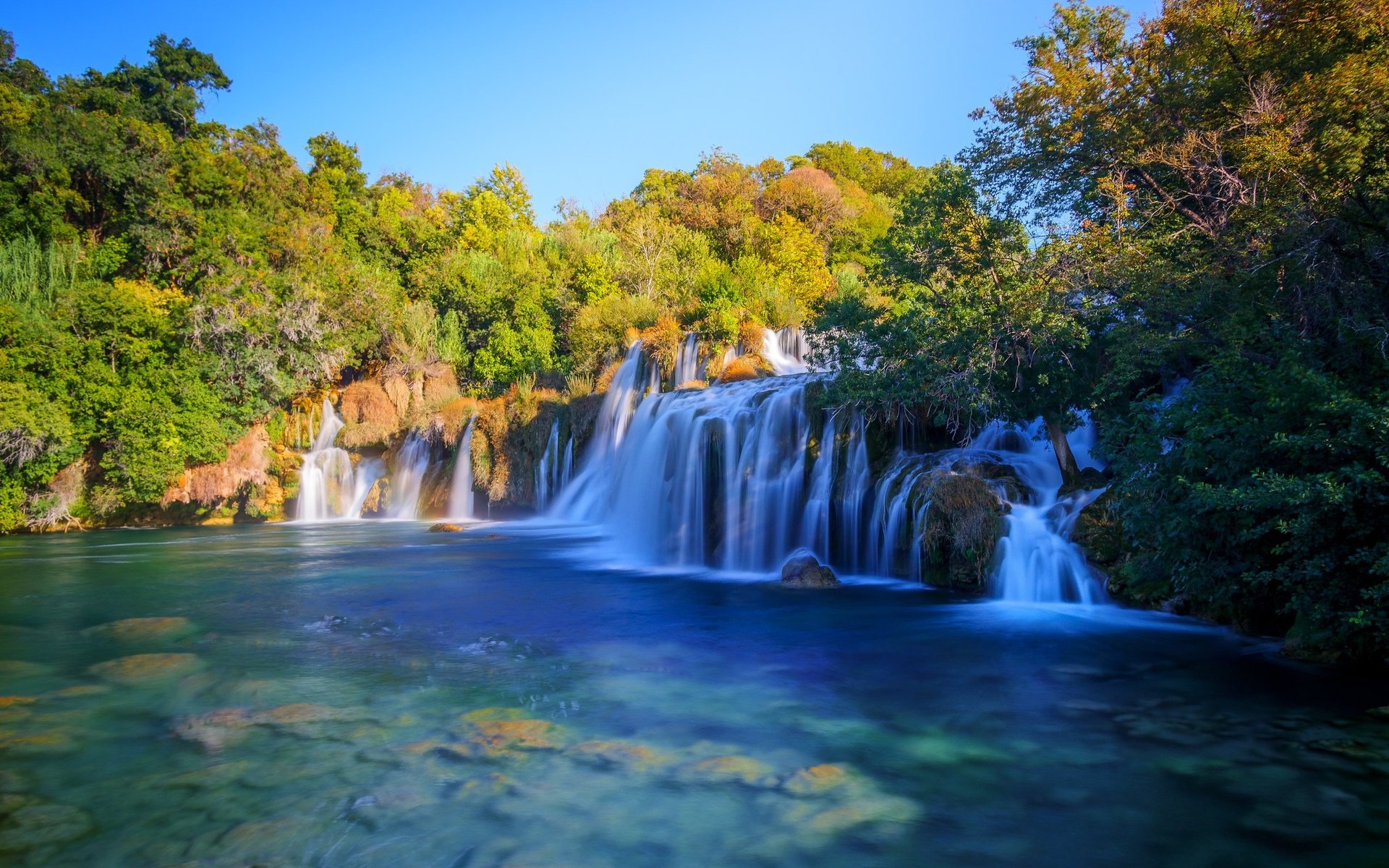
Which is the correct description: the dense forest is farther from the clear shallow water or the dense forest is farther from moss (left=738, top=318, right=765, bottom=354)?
the clear shallow water

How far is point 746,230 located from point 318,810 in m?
31.8

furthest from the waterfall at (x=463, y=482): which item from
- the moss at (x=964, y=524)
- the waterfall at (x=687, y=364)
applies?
the moss at (x=964, y=524)

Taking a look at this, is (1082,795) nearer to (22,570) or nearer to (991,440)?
(991,440)

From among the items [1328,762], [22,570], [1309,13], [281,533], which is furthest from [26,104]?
[1328,762]

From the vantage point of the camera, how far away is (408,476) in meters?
26.9

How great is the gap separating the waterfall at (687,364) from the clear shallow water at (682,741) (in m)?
12.3

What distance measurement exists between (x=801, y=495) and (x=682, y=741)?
8.61 m

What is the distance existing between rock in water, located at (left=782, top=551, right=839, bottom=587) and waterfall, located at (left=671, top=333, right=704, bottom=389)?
33.9ft

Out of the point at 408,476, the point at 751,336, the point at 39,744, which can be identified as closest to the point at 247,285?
the point at 408,476

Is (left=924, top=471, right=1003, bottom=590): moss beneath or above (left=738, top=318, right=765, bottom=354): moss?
beneath

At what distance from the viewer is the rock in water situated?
12344mm

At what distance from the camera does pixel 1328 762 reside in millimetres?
5285

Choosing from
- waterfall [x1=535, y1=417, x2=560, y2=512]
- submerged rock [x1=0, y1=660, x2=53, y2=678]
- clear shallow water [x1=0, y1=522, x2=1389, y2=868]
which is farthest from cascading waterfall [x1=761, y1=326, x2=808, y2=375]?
submerged rock [x1=0, y1=660, x2=53, y2=678]

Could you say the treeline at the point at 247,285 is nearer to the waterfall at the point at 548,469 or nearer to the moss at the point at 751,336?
the moss at the point at 751,336
